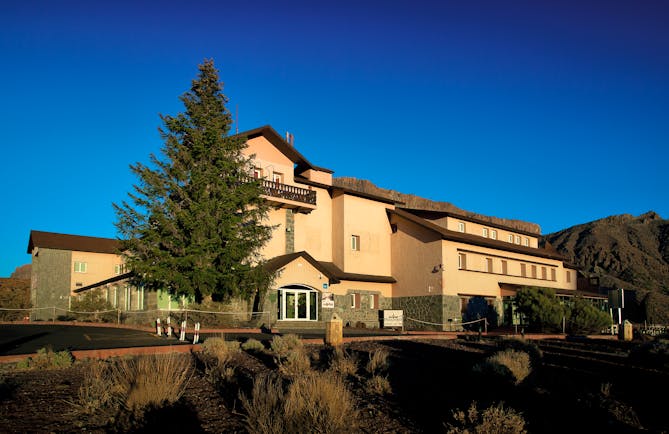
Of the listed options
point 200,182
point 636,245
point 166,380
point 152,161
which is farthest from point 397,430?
point 636,245

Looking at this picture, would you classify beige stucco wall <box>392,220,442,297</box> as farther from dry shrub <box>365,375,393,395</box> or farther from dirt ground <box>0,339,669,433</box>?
dry shrub <box>365,375,393,395</box>

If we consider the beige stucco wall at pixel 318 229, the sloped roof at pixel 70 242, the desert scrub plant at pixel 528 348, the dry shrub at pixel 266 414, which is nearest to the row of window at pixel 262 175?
the beige stucco wall at pixel 318 229

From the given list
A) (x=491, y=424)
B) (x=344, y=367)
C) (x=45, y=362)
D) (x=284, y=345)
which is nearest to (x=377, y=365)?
(x=344, y=367)

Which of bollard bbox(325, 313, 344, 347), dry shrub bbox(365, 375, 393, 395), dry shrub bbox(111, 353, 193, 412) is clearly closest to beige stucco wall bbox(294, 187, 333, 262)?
bollard bbox(325, 313, 344, 347)

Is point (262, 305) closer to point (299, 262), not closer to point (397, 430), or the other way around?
point (299, 262)

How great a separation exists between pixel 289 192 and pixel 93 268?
66.0 feet

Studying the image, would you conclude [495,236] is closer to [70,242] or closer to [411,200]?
[70,242]

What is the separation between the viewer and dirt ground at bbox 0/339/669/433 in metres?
7.52

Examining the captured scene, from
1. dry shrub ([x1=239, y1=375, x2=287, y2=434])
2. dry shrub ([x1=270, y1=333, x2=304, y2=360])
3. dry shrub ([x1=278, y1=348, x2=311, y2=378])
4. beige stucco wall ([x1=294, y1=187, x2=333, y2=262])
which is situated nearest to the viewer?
dry shrub ([x1=239, y1=375, x2=287, y2=434])

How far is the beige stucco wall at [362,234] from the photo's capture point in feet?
116

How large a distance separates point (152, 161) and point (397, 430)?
22722mm

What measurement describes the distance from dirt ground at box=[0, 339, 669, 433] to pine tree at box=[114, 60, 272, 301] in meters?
11.9

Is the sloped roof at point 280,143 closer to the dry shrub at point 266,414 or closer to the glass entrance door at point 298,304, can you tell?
the glass entrance door at point 298,304

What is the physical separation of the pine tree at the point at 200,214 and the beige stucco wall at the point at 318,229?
5.02m
